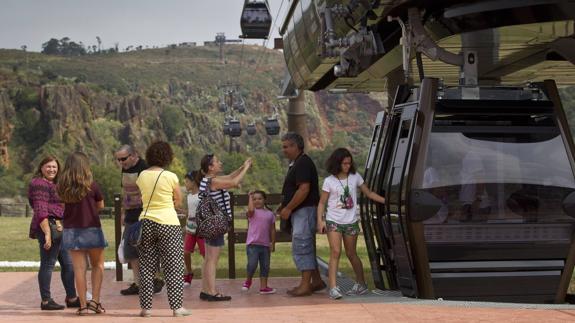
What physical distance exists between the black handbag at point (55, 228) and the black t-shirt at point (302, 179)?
237 cm

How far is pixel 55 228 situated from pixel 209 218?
1514 millimetres

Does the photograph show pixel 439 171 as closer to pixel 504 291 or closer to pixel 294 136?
pixel 504 291

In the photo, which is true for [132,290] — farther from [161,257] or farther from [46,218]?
[161,257]

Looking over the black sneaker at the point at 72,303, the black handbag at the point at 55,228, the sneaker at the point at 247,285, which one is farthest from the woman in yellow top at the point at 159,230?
the sneaker at the point at 247,285

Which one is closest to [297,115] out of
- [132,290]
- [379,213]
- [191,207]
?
[191,207]

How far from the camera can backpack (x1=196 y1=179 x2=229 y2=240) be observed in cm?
1095

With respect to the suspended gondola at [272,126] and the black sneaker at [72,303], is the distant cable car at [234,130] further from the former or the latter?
the black sneaker at [72,303]

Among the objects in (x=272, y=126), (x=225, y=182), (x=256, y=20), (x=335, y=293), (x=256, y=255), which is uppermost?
(x=256, y=20)

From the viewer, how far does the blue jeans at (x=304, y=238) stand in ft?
37.5

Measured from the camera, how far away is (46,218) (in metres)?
10.4

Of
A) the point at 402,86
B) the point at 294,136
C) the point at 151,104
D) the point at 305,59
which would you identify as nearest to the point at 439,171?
the point at 402,86

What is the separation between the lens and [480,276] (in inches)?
375

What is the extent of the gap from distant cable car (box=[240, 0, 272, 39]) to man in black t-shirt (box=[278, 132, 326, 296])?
15965 mm

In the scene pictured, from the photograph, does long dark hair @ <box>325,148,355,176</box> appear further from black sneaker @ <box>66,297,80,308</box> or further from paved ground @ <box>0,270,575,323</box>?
black sneaker @ <box>66,297,80,308</box>
